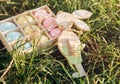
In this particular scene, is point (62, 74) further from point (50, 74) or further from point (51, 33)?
point (51, 33)

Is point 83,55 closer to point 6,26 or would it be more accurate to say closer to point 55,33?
point 55,33

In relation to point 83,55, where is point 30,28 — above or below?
above

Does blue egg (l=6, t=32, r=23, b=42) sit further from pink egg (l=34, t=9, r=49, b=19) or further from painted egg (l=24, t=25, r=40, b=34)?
pink egg (l=34, t=9, r=49, b=19)

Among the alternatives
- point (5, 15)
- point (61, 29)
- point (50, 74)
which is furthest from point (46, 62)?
point (5, 15)

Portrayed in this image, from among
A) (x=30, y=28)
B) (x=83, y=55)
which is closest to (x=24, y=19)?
(x=30, y=28)

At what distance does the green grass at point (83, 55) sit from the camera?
1.55 metres

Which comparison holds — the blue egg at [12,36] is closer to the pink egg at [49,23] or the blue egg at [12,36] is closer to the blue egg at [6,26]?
the blue egg at [6,26]

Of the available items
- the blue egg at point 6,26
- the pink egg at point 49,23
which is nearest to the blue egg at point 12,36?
the blue egg at point 6,26

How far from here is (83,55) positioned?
1.71 metres

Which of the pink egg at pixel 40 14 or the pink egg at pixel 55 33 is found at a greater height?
the pink egg at pixel 40 14

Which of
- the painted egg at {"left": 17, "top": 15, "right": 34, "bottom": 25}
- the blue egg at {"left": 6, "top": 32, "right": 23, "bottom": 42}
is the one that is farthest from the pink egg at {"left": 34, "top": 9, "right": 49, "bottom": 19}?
the blue egg at {"left": 6, "top": 32, "right": 23, "bottom": 42}

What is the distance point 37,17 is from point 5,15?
195 millimetres

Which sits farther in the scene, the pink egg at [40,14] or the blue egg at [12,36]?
the pink egg at [40,14]

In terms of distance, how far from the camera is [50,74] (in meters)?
1.56
